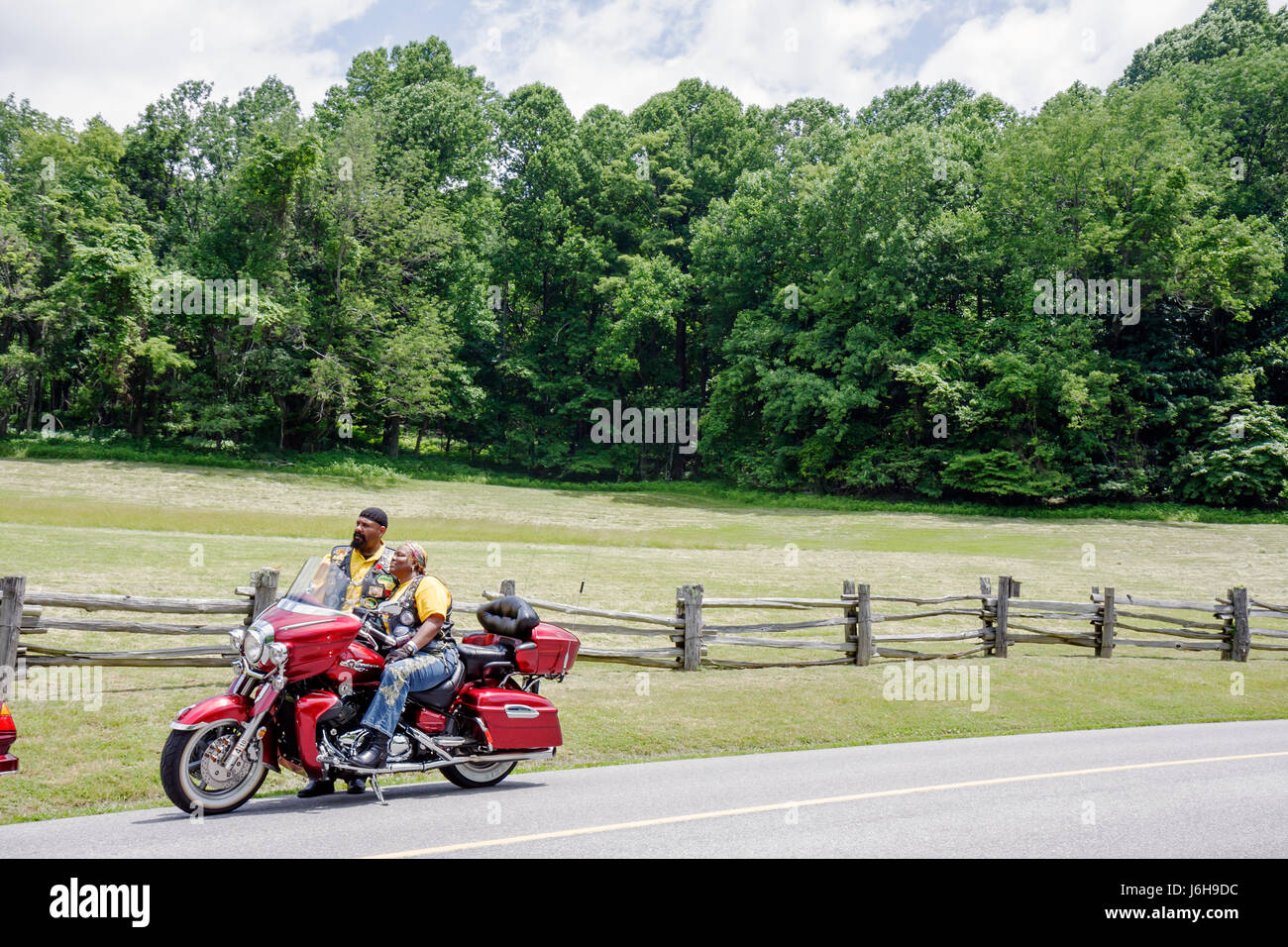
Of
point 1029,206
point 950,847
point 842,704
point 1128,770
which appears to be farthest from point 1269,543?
point 950,847

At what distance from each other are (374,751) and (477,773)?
1.33m

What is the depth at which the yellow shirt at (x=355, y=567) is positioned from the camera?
7.91m

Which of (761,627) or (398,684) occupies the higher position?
(398,684)

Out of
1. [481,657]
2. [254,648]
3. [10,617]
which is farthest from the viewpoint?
[10,617]

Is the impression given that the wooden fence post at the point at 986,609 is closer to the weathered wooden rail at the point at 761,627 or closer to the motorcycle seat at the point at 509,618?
the weathered wooden rail at the point at 761,627

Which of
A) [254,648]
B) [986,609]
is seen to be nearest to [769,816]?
[254,648]

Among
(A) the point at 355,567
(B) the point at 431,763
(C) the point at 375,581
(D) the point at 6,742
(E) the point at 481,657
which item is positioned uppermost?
(A) the point at 355,567

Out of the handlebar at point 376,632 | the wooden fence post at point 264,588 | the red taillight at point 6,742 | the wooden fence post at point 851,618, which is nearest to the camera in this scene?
the red taillight at point 6,742

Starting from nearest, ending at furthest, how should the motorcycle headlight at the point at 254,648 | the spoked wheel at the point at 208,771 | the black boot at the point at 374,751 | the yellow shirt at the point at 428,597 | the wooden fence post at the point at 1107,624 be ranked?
the spoked wheel at the point at 208,771, the motorcycle headlight at the point at 254,648, the black boot at the point at 374,751, the yellow shirt at the point at 428,597, the wooden fence post at the point at 1107,624

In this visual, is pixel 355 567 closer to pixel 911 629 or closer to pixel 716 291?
pixel 911 629

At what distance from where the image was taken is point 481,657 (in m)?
8.67

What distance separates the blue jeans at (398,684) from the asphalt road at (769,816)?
0.66 meters

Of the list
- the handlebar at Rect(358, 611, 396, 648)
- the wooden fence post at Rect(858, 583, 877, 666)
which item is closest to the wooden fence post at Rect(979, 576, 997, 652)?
the wooden fence post at Rect(858, 583, 877, 666)

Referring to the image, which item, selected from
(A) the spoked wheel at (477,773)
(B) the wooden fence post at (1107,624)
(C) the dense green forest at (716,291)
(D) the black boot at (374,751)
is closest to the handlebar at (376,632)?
(D) the black boot at (374,751)
